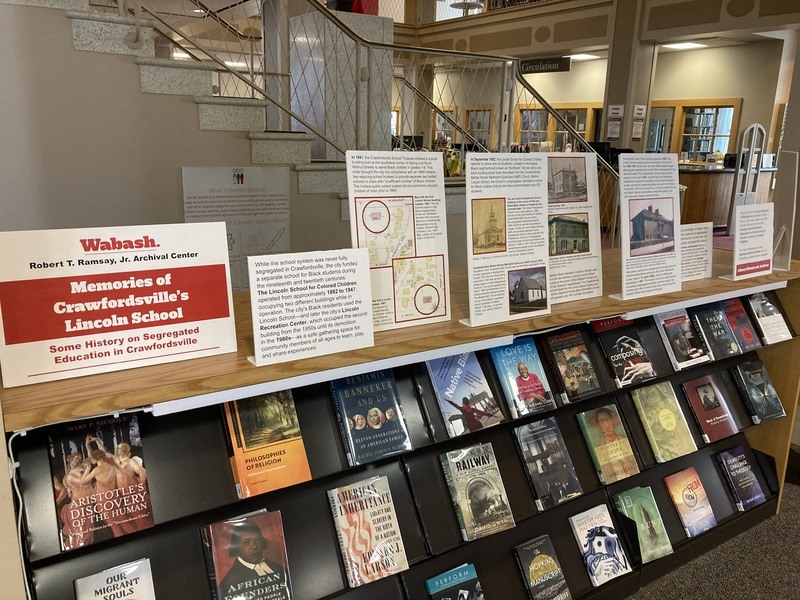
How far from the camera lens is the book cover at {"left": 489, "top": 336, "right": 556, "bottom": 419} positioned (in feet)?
5.60

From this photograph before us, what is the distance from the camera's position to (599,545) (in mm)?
1907

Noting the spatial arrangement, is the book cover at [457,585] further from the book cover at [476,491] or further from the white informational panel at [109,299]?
the white informational panel at [109,299]

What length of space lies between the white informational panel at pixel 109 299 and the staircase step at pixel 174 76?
2405 millimetres

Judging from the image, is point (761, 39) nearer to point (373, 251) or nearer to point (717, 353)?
point (717, 353)

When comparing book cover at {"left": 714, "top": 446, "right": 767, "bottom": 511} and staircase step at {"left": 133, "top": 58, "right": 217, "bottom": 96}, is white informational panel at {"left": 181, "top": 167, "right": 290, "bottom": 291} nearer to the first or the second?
staircase step at {"left": 133, "top": 58, "right": 217, "bottom": 96}

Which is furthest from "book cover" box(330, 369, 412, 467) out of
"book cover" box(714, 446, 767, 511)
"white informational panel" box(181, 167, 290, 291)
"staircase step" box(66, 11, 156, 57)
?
"staircase step" box(66, 11, 156, 57)

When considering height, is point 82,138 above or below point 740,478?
above

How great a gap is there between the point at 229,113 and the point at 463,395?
2.42 meters

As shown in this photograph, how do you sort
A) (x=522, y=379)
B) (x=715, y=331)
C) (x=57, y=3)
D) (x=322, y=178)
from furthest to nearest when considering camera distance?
(x=322, y=178)
(x=57, y=3)
(x=715, y=331)
(x=522, y=379)

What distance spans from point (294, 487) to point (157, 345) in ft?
1.75

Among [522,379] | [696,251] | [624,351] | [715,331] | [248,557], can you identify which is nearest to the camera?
[248,557]

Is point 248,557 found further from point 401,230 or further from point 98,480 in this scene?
point 401,230

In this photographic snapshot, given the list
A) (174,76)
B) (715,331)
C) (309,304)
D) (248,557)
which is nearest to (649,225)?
(715,331)

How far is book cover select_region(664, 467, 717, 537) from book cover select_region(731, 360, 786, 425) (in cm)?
38
